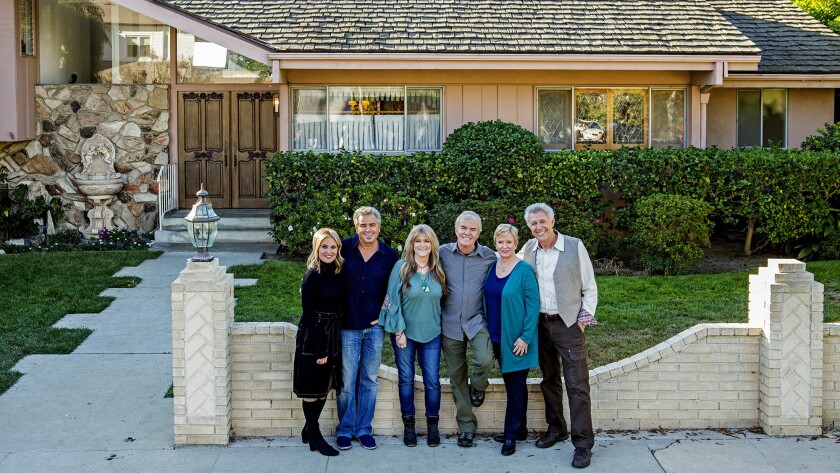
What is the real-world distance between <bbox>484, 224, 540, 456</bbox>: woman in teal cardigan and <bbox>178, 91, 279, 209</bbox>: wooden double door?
10550mm

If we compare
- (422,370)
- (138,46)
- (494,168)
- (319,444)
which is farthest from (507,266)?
(138,46)

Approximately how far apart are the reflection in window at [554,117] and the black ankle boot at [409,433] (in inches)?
391

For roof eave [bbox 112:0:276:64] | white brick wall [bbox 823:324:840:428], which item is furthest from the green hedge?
white brick wall [bbox 823:324:840:428]

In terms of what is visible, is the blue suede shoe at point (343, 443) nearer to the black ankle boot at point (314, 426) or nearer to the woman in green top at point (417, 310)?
the black ankle boot at point (314, 426)

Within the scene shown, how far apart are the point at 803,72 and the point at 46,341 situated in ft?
42.8

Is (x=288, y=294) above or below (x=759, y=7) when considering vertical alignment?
below

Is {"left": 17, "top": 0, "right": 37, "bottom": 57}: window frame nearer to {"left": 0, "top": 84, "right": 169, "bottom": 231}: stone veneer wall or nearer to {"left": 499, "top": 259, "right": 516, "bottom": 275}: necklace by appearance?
{"left": 0, "top": 84, "right": 169, "bottom": 231}: stone veneer wall

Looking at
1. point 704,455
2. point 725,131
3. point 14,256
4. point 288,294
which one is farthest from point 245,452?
point 725,131

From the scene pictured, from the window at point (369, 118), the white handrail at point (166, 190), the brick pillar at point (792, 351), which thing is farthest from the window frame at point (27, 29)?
the brick pillar at point (792, 351)

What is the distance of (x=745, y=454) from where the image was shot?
7.33 metres

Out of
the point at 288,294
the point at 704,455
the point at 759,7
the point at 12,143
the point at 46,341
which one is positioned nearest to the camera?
the point at 704,455

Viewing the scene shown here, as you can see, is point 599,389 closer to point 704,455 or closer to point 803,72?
point 704,455

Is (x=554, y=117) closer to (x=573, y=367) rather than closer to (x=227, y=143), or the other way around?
(x=227, y=143)

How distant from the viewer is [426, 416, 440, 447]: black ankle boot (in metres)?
7.48
